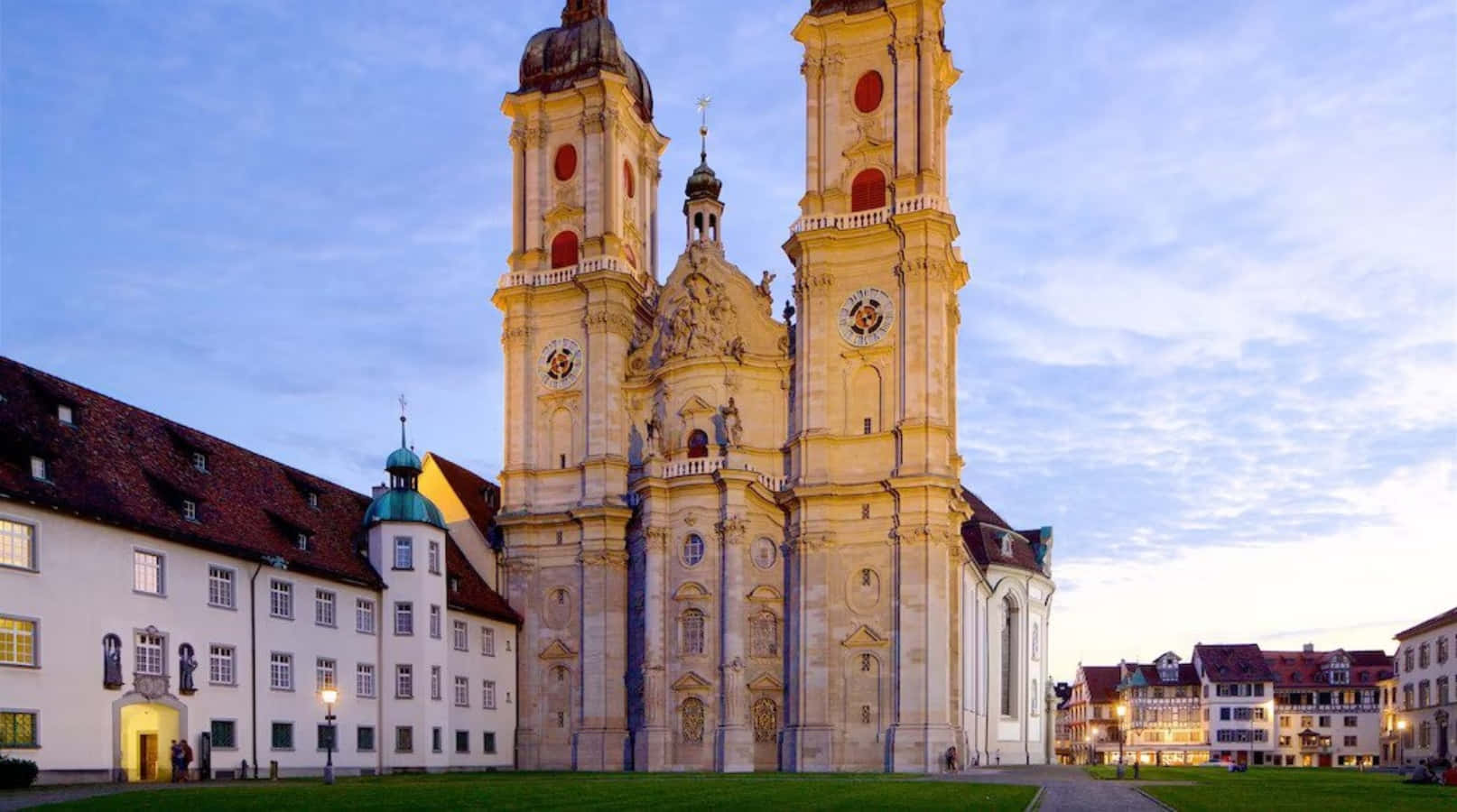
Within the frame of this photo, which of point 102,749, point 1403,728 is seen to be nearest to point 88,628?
point 102,749

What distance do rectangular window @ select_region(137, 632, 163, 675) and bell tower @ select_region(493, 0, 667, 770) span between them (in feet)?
84.7

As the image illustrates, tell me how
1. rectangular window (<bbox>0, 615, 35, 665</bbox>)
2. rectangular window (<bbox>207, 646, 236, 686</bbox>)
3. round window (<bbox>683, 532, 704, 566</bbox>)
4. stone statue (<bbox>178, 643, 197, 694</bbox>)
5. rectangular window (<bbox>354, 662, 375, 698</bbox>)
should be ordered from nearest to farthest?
rectangular window (<bbox>0, 615, 35, 665</bbox>)
stone statue (<bbox>178, 643, 197, 694</bbox>)
rectangular window (<bbox>207, 646, 236, 686</bbox>)
rectangular window (<bbox>354, 662, 375, 698</bbox>)
round window (<bbox>683, 532, 704, 566</bbox>)

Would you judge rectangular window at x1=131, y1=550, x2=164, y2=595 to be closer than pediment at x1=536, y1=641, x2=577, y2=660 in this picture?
Yes

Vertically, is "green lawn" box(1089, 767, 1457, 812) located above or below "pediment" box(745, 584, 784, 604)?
below

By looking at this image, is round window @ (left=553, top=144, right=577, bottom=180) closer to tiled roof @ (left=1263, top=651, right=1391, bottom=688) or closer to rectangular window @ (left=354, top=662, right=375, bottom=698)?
rectangular window @ (left=354, top=662, right=375, bottom=698)

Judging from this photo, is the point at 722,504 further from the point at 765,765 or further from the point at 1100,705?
the point at 1100,705

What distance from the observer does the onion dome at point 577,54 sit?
7328 centimetres

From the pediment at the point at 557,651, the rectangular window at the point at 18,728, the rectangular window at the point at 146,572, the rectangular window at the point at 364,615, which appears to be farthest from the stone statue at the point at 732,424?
the rectangular window at the point at 18,728

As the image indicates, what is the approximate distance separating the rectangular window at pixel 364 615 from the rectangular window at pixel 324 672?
7.36ft

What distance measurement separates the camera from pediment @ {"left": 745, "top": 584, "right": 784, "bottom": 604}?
6425 centimetres

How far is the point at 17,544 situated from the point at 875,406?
36166 millimetres

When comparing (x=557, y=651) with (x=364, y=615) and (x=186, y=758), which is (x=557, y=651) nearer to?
(x=364, y=615)

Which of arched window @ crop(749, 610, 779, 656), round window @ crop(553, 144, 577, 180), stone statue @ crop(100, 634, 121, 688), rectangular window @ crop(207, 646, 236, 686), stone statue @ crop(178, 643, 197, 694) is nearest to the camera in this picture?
stone statue @ crop(100, 634, 121, 688)

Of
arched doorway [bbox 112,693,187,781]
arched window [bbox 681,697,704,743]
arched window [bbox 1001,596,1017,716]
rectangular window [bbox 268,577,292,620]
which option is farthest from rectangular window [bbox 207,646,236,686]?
arched window [bbox 1001,596,1017,716]
